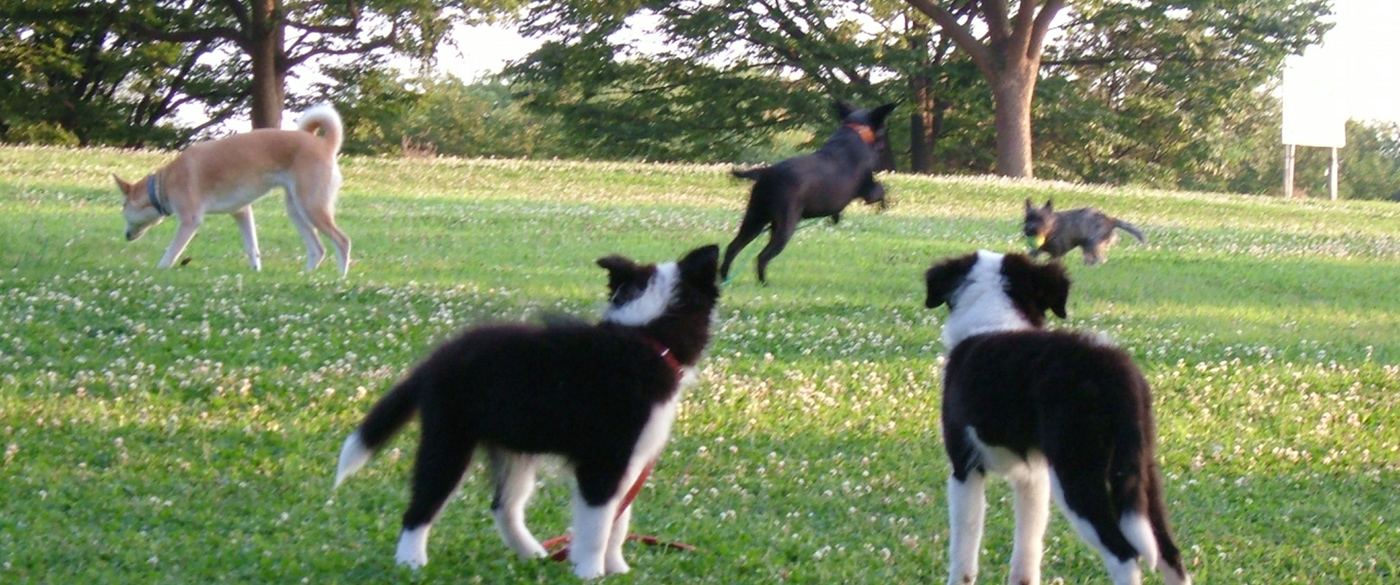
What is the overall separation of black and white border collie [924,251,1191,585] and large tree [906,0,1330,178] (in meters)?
33.4

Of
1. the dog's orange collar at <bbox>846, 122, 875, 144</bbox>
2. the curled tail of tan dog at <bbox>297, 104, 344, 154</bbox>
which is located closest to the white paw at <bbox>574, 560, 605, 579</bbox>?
the dog's orange collar at <bbox>846, 122, 875, 144</bbox>

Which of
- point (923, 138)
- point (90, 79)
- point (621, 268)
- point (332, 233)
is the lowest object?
point (332, 233)

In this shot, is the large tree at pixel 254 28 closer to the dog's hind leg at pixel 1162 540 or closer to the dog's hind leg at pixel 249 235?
the dog's hind leg at pixel 249 235

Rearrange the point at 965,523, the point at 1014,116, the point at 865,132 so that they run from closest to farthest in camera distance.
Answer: the point at 965,523 → the point at 865,132 → the point at 1014,116

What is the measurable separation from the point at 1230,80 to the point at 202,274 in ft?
141

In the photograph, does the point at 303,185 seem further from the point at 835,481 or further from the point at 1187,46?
the point at 1187,46

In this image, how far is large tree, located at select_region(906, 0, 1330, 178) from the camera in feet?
127

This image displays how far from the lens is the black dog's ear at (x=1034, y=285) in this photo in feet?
18.9

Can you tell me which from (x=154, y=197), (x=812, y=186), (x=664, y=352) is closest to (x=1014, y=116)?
(x=154, y=197)

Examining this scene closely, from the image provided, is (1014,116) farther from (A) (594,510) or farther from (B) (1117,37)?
(A) (594,510)

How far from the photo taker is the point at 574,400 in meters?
5.21

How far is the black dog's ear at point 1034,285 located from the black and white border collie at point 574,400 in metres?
1.20

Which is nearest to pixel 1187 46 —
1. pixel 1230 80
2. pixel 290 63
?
pixel 1230 80

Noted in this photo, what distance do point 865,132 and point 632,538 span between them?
4.81 metres
